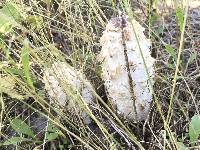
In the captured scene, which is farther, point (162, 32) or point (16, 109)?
point (162, 32)

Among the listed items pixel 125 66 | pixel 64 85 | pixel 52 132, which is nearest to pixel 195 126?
pixel 125 66

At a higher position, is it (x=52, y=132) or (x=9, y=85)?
(x=9, y=85)

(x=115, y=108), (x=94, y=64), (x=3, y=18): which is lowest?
(x=115, y=108)

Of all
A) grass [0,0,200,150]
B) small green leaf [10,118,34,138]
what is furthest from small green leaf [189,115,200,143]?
small green leaf [10,118,34,138]

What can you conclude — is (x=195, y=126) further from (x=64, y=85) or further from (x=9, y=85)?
(x=9, y=85)

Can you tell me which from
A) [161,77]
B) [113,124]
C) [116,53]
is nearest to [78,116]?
[113,124]

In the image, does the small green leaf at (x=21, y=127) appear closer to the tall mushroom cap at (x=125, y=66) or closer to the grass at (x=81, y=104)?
the grass at (x=81, y=104)

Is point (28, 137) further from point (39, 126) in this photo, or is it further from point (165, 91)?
point (165, 91)
